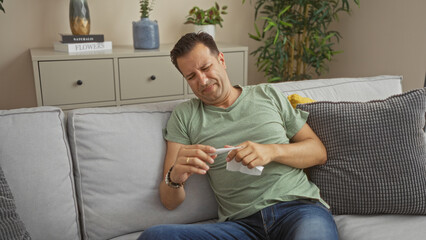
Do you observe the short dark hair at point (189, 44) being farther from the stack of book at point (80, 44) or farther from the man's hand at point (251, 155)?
the stack of book at point (80, 44)

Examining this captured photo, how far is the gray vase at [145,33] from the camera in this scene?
2.69m

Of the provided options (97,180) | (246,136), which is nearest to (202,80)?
(246,136)

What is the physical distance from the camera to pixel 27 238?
115 cm

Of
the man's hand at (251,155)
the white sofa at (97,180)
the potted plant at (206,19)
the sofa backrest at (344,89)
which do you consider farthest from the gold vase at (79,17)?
the man's hand at (251,155)

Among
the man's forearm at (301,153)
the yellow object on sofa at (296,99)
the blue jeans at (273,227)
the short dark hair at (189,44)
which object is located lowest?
the blue jeans at (273,227)

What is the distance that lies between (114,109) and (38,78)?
1.09 meters

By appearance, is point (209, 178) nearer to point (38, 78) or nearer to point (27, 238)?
point (27, 238)

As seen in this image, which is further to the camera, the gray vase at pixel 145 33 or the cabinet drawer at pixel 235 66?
the cabinet drawer at pixel 235 66

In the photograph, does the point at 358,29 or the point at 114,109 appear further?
the point at 358,29

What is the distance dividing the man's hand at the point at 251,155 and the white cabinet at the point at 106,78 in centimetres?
150

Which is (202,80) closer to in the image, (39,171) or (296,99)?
(296,99)

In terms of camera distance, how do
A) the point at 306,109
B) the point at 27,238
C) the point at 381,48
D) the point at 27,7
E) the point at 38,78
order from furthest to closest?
the point at 381,48, the point at 27,7, the point at 38,78, the point at 306,109, the point at 27,238

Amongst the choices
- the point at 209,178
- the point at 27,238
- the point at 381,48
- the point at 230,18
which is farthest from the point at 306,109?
the point at 230,18

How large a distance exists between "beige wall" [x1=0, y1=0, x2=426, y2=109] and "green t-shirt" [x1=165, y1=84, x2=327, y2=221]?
1659mm
